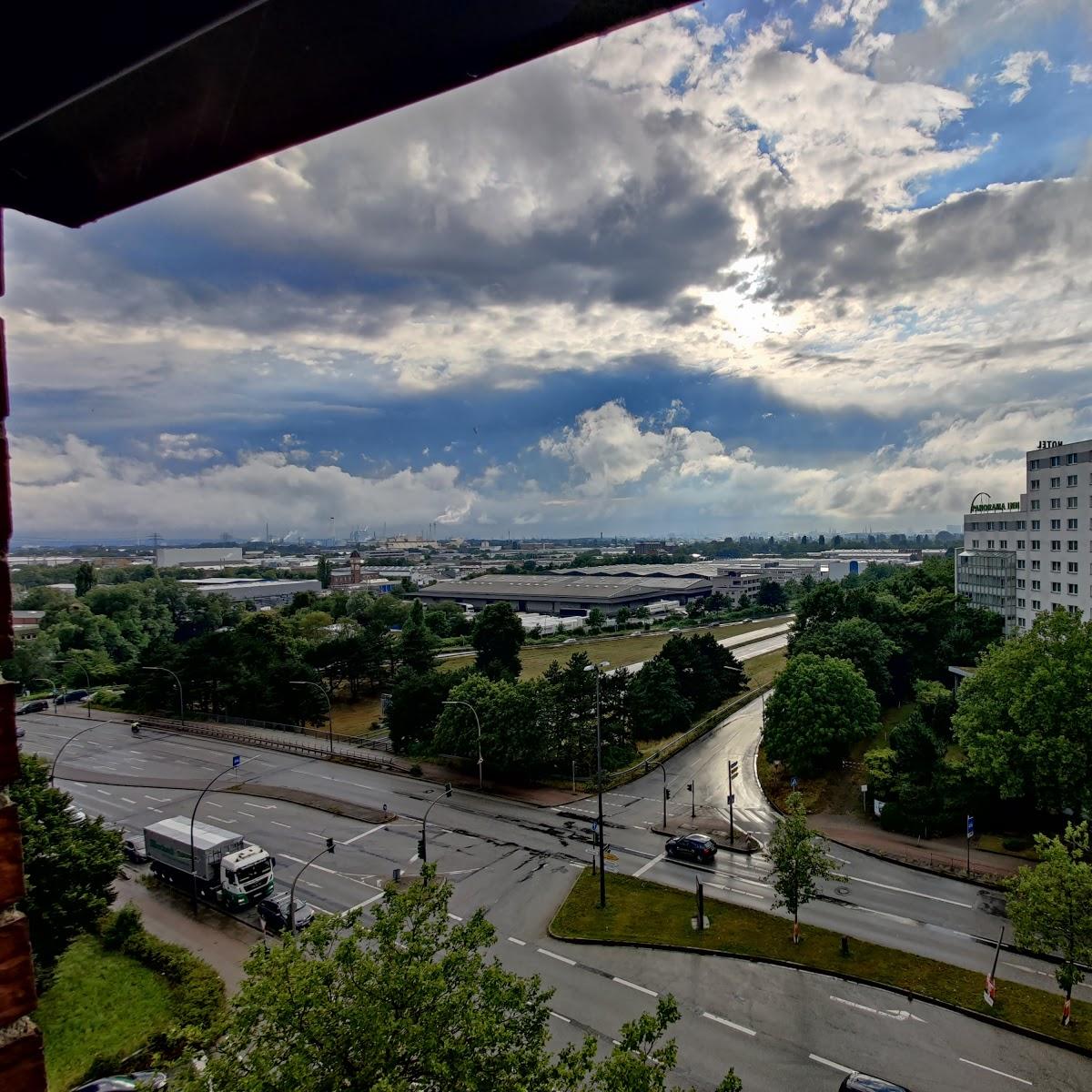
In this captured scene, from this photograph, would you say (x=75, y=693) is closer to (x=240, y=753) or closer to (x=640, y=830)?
(x=240, y=753)

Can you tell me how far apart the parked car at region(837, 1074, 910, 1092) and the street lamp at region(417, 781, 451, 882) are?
15.6m

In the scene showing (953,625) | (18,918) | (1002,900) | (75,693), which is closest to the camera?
(18,918)

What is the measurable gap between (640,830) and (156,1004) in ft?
73.9

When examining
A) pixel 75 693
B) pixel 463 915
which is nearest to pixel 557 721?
pixel 463 915

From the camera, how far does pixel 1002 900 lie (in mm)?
27984

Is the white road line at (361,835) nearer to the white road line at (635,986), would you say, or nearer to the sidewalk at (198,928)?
the sidewalk at (198,928)

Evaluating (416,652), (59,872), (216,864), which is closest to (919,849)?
(216,864)

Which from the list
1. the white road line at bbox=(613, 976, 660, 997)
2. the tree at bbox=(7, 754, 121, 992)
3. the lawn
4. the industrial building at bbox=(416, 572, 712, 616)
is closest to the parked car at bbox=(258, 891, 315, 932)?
the lawn

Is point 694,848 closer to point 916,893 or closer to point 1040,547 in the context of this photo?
point 916,893

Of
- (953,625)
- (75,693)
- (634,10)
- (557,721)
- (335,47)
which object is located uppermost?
(634,10)

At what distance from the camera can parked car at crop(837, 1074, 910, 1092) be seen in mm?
17188

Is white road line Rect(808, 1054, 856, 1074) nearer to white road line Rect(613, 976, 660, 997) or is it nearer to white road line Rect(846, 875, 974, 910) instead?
white road line Rect(613, 976, 660, 997)

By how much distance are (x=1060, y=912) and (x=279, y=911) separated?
26.9m

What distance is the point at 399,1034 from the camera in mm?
11477
